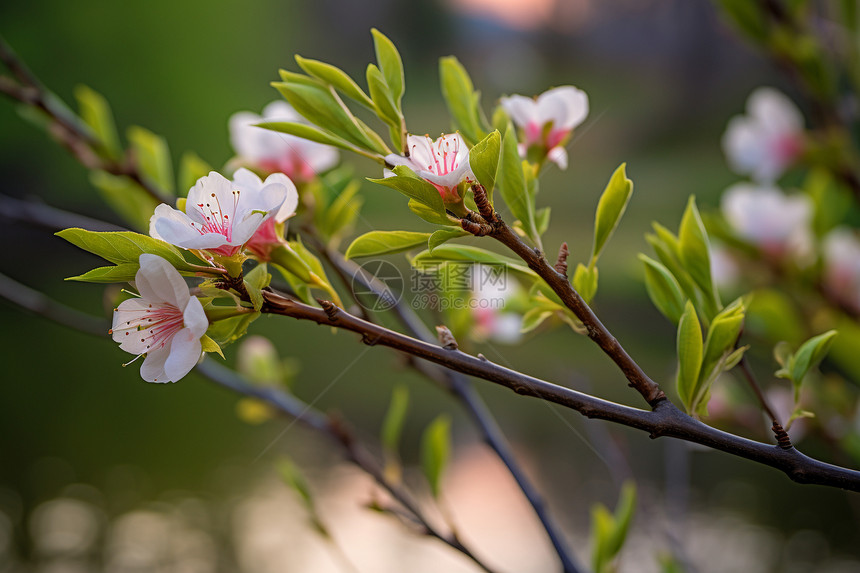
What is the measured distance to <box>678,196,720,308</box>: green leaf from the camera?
0.85 ft

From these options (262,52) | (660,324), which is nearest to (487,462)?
(660,324)

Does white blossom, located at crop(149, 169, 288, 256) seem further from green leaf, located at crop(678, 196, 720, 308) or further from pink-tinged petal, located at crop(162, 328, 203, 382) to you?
green leaf, located at crop(678, 196, 720, 308)

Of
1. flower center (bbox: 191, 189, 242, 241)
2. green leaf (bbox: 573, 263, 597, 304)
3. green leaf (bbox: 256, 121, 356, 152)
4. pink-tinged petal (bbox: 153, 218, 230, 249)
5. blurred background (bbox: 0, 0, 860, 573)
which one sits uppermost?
green leaf (bbox: 256, 121, 356, 152)

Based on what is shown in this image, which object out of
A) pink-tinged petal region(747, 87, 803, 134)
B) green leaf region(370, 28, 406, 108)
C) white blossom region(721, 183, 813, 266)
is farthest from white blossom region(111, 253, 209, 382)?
pink-tinged petal region(747, 87, 803, 134)

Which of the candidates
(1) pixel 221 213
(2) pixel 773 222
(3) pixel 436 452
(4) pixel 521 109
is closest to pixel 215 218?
(1) pixel 221 213

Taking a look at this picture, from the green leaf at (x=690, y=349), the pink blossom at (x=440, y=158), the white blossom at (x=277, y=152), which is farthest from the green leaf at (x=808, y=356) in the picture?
the white blossom at (x=277, y=152)

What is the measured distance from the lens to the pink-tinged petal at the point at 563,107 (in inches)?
10.9

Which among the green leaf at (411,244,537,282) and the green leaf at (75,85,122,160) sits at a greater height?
the green leaf at (411,244,537,282)

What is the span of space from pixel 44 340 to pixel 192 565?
1.93 metres

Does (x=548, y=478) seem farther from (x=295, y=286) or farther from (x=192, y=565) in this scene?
(x=295, y=286)

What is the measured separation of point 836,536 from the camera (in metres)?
1.37

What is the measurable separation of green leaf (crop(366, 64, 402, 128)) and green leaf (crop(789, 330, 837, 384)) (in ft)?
0.54

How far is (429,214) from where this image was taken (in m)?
0.20

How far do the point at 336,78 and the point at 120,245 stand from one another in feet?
0.33
